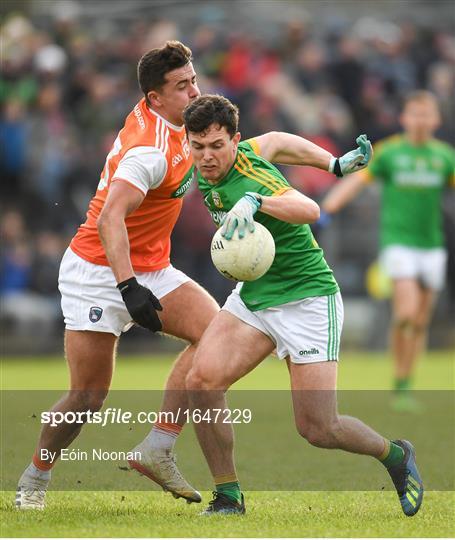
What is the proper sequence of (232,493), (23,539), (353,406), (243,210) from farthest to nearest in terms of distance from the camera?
(353,406)
(232,493)
(243,210)
(23,539)

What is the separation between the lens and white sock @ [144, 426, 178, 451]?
23.0ft

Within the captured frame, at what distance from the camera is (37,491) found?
6926mm

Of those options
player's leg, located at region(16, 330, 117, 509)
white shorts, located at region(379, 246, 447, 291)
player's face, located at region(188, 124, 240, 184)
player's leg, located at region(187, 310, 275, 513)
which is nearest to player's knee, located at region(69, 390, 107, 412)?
player's leg, located at region(16, 330, 117, 509)

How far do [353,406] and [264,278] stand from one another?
5.14 meters

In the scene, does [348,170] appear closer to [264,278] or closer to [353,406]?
[264,278]

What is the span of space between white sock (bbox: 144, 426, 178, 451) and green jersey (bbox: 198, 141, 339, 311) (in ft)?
3.07

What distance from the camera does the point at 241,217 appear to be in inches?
243

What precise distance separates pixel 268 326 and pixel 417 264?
599cm

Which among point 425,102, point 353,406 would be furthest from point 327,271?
point 425,102

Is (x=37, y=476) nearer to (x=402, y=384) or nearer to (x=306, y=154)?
(x=306, y=154)

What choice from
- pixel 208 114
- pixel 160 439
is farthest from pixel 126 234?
pixel 160 439

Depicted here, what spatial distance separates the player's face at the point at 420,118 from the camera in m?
12.3

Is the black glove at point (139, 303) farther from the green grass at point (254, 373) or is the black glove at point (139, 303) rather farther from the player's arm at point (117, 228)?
the green grass at point (254, 373)

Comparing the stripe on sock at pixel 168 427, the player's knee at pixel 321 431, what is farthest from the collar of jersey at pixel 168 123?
the player's knee at pixel 321 431
